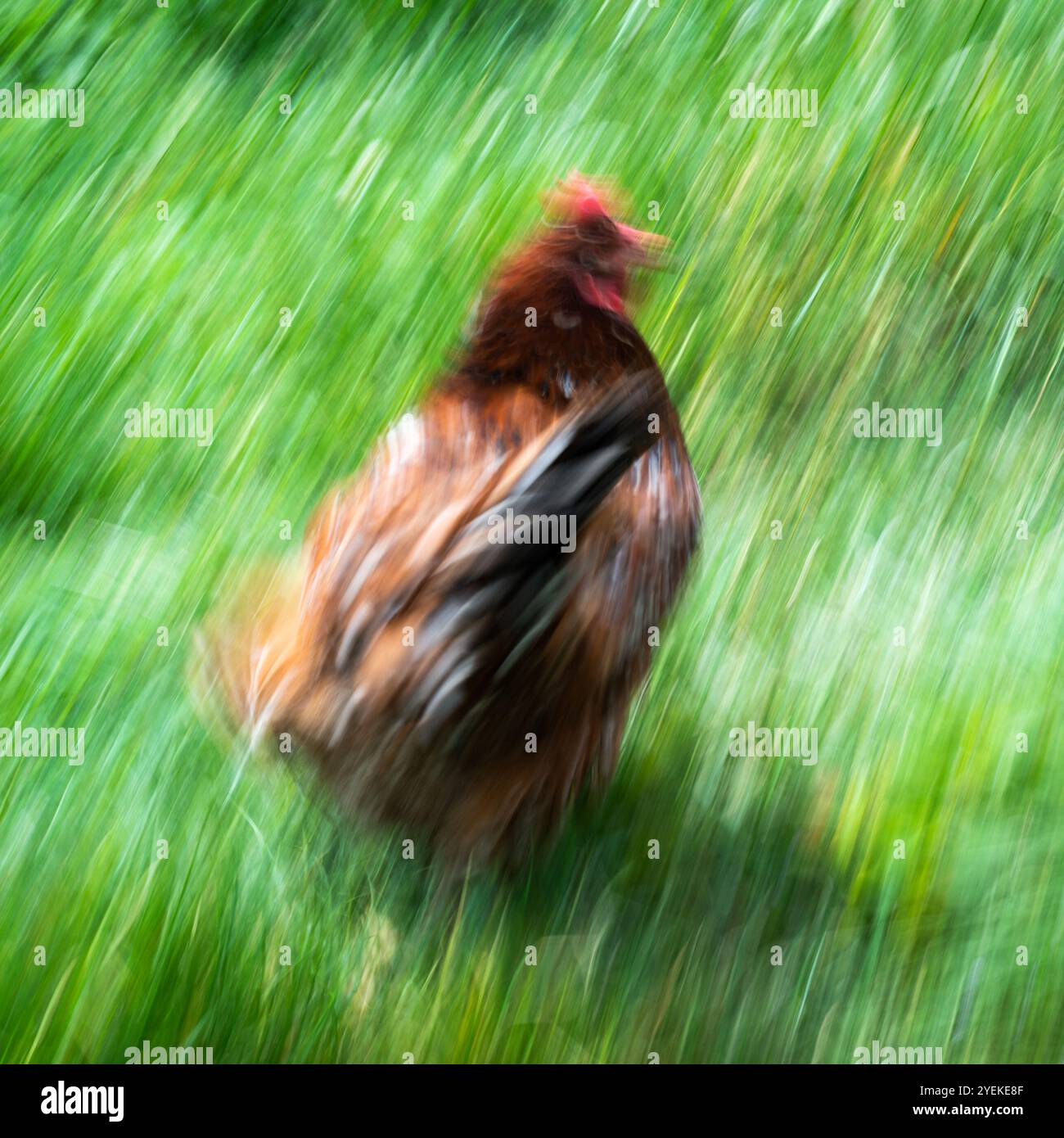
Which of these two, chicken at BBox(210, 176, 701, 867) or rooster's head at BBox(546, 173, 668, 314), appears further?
rooster's head at BBox(546, 173, 668, 314)

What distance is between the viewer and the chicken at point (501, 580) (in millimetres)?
1322

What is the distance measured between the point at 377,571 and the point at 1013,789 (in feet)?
3.68

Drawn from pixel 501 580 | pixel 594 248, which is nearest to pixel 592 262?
pixel 594 248

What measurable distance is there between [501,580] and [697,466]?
3.09 ft

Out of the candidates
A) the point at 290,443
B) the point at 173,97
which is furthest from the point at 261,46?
the point at 290,443

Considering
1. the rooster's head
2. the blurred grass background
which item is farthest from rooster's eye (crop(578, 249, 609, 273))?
the blurred grass background

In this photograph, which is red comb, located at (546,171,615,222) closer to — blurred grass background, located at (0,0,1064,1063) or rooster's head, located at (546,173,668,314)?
rooster's head, located at (546,173,668,314)

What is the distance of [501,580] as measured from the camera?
132 centimetres

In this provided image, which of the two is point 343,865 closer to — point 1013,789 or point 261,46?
point 1013,789

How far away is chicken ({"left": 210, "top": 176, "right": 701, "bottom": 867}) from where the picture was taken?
1322mm

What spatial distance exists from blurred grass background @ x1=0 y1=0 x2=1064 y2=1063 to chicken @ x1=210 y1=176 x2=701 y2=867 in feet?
0.78

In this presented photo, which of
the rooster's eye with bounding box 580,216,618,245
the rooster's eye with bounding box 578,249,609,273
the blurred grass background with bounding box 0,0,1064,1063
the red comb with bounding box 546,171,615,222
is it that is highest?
the red comb with bounding box 546,171,615,222
